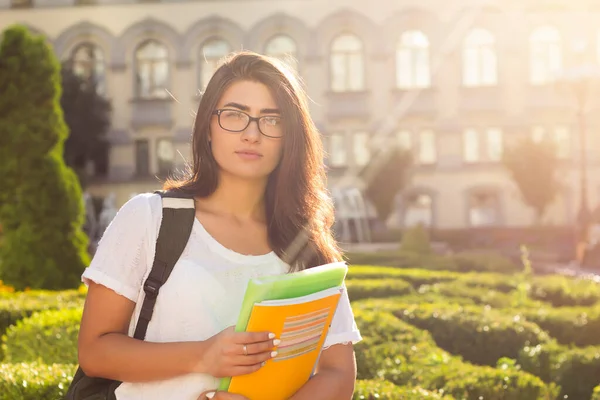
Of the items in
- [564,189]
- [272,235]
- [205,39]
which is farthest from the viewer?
[205,39]

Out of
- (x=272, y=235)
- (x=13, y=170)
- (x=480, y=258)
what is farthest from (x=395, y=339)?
(x=480, y=258)

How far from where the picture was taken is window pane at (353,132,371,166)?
1189 inches

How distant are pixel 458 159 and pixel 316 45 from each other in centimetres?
655

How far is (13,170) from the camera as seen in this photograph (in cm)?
1028

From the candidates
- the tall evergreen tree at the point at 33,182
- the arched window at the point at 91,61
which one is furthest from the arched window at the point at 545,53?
the tall evergreen tree at the point at 33,182

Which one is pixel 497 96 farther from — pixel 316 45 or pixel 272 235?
pixel 272 235

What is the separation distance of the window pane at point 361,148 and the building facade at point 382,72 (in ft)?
0.13

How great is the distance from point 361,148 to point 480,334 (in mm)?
24045

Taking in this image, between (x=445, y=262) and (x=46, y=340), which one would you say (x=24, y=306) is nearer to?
(x=46, y=340)

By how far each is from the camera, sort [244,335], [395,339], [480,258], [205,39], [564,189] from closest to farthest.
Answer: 1. [244,335]
2. [395,339]
3. [480,258]
4. [564,189]
5. [205,39]

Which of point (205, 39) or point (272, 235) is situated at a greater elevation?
point (205, 39)

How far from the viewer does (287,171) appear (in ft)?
8.38

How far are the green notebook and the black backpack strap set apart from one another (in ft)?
0.97

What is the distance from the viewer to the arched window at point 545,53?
30.2 meters
